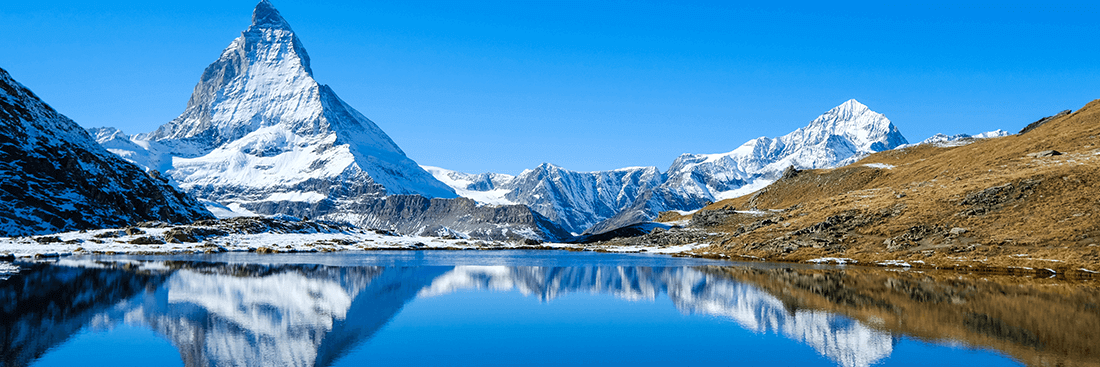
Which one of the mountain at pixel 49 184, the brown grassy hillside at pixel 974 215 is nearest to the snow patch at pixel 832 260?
the brown grassy hillside at pixel 974 215

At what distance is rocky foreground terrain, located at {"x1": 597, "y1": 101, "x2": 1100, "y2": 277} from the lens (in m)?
75.6

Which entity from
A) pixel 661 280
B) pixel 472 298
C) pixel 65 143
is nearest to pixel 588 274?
pixel 661 280

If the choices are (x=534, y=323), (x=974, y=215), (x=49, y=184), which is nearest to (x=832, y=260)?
(x=974, y=215)

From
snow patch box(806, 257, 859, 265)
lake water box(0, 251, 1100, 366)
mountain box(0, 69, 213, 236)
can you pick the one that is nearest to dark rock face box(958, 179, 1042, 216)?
snow patch box(806, 257, 859, 265)

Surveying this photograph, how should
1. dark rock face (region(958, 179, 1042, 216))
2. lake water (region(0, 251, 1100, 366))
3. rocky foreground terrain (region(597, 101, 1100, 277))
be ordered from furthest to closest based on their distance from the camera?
dark rock face (region(958, 179, 1042, 216)) → rocky foreground terrain (region(597, 101, 1100, 277)) → lake water (region(0, 251, 1100, 366))

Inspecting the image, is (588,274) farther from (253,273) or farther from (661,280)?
(253,273)

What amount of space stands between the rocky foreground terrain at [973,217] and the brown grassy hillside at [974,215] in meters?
0.19

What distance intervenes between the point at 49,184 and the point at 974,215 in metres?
198

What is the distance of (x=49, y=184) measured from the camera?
166875mm

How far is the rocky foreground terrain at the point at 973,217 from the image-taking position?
75.6 metres

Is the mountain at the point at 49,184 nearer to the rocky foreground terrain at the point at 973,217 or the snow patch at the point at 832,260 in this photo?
the rocky foreground terrain at the point at 973,217

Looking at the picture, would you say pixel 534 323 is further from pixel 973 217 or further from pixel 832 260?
pixel 973 217

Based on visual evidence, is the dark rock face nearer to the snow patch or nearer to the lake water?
the snow patch

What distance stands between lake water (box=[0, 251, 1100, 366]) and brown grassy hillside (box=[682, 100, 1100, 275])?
72.1 feet
